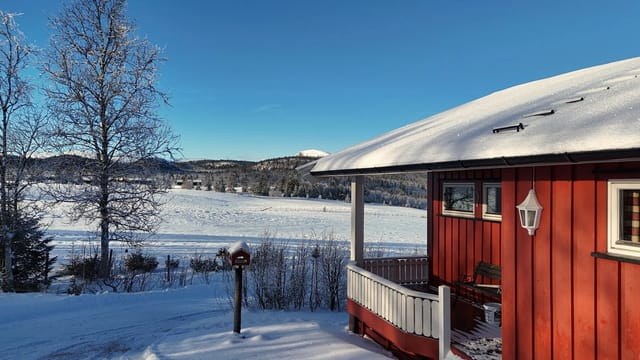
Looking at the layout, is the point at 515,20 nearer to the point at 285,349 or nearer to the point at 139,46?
the point at 285,349

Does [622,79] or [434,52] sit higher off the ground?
[434,52]

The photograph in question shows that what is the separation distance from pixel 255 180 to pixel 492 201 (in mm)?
63521

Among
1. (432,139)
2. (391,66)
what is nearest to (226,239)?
(391,66)

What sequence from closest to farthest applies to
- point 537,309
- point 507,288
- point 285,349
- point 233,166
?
point 537,309 → point 507,288 → point 285,349 → point 233,166

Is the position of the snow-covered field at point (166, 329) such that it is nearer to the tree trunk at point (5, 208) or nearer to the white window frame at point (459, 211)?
the tree trunk at point (5, 208)

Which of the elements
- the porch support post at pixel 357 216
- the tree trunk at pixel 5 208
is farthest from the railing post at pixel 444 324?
the tree trunk at pixel 5 208

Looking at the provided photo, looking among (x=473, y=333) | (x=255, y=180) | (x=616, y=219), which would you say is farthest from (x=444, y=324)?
(x=255, y=180)

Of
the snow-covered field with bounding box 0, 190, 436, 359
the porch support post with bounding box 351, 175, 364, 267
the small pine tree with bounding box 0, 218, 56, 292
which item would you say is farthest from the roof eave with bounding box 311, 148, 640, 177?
the small pine tree with bounding box 0, 218, 56, 292

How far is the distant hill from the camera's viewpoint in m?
11.3

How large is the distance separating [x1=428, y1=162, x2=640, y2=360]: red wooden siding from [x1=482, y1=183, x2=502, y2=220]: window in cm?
241

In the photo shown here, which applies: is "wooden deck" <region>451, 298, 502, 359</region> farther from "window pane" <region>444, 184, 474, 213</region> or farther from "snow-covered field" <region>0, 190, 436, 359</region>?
"window pane" <region>444, 184, 474, 213</region>

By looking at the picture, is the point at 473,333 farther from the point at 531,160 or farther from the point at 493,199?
the point at 531,160

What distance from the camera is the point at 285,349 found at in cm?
520

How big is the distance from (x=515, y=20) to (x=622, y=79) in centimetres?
655
